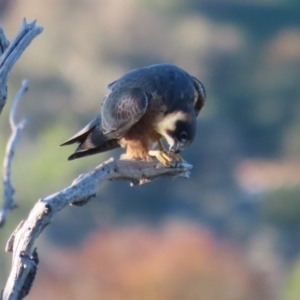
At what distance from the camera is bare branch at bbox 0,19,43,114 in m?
2.41

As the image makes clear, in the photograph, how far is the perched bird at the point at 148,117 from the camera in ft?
10.4

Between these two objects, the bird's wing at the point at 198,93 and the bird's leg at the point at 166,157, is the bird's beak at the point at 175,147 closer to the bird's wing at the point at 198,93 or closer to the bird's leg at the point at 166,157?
the bird's leg at the point at 166,157

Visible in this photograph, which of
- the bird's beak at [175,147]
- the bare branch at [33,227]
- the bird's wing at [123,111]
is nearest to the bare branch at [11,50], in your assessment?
the bare branch at [33,227]

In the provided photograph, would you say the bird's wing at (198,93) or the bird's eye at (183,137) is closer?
the bird's eye at (183,137)

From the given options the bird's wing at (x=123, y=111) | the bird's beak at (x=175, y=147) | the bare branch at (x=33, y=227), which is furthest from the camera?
the bird's wing at (x=123, y=111)

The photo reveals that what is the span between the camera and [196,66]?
8.84 metres

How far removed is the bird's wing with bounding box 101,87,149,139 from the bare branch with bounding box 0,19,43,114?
737mm

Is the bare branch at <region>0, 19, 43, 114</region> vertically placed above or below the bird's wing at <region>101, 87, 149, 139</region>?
below

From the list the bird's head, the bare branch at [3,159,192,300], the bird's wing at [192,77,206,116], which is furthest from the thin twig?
the bird's wing at [192,77,206,116]

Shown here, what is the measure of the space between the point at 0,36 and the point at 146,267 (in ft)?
17.7

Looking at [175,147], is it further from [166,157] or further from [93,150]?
[93,150]

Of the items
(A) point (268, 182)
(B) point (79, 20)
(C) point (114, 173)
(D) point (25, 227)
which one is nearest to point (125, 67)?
(B) point (79, 20)

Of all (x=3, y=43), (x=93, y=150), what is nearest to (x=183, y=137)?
(x=93, y=150)

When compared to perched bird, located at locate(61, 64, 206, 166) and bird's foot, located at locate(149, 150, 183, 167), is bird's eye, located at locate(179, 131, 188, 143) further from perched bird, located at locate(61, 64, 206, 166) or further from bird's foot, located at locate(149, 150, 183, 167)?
bird's foot, located at locate(149, 150, 183, 167)
